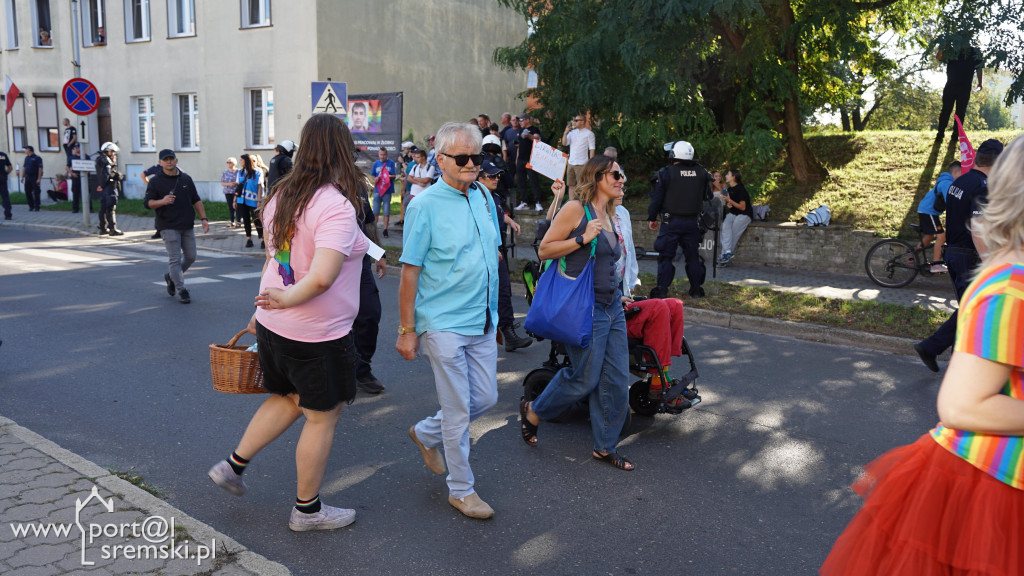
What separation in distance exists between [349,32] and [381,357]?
63.1ft

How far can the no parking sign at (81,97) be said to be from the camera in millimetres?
17328

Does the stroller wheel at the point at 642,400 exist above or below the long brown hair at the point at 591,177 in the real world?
Result: below

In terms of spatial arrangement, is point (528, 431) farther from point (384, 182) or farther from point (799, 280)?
point (384, 182)

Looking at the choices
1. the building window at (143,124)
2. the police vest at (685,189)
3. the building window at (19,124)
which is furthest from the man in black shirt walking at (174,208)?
the building window at (19,124)

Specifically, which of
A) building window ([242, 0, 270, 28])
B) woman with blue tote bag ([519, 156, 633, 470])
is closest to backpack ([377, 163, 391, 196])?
building window ([242, 0, 270, 28])

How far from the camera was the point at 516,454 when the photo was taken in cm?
517

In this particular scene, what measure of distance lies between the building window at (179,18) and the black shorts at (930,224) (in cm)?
2265

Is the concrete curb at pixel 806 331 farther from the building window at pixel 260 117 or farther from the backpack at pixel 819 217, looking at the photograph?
the building window at pixel 260 117

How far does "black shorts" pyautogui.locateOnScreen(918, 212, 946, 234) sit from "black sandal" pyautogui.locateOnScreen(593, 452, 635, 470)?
8368mm

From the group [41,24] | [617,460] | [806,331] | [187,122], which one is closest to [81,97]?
[187,122]

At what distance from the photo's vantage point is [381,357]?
7594 millimetres

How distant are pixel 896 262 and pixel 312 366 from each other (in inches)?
405

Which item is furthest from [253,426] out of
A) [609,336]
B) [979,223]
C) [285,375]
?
[979,223]

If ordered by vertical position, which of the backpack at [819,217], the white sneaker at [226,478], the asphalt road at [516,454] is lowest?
the asphalt road at [516,454]
